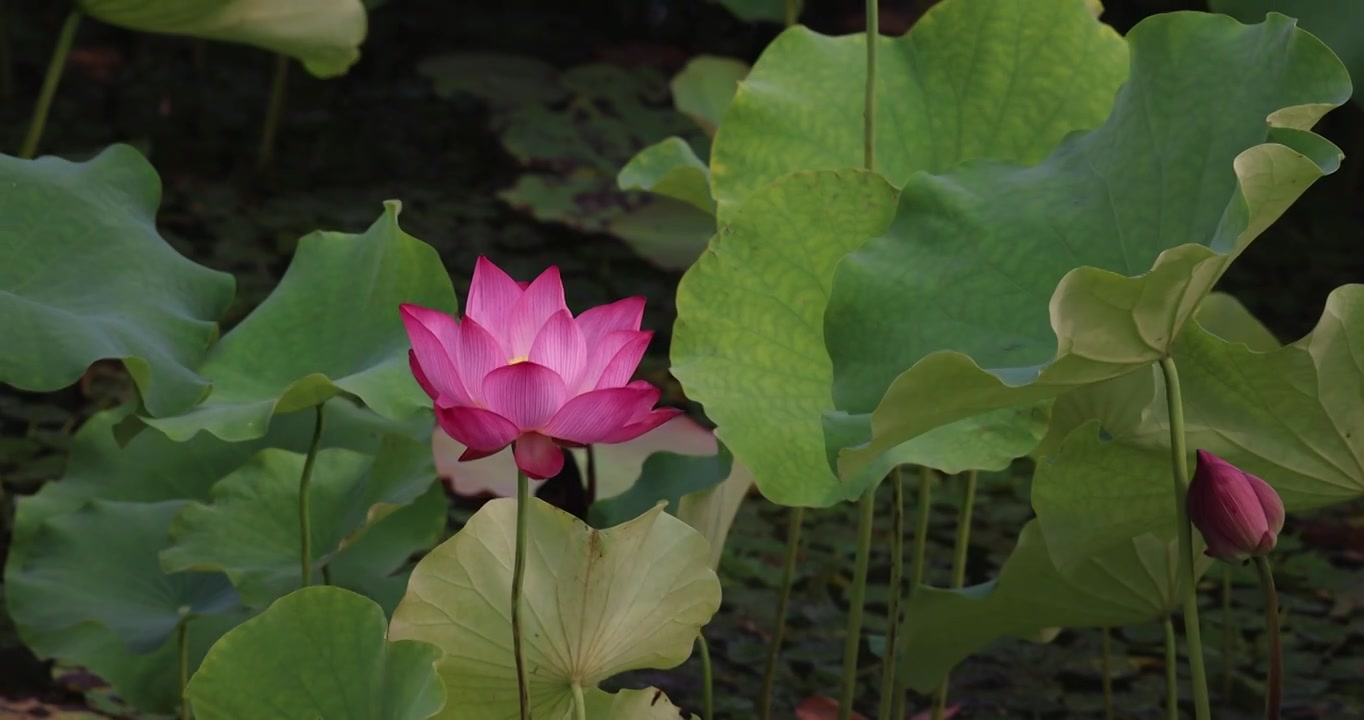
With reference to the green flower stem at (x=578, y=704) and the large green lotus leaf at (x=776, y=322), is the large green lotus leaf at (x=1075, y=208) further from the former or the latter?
the green flower stem at (x=578, y=704)

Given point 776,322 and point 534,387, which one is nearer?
point 534,387

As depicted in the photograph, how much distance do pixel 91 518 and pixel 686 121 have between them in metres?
1.59

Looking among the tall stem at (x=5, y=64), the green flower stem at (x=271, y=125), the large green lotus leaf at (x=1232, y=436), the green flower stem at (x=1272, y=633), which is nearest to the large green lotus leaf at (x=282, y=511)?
the large green lotus leaf at (x=1232, y=436)

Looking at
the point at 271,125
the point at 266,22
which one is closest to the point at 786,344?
the point at 266,22

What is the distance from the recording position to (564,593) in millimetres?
881

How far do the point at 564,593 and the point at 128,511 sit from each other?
0.48 metres

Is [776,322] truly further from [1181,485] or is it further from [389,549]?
[389,549]

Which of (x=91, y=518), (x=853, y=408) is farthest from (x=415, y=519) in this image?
(x=853, y=408)

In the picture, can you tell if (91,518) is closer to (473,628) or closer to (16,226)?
(16,226)

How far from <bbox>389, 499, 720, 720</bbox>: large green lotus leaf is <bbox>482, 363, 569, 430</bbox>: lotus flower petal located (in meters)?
0.13

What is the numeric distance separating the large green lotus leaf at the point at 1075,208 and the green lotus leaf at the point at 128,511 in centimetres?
44

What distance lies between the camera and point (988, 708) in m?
1.39

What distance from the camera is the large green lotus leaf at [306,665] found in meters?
0.85

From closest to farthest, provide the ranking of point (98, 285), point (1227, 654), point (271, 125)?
point (98, 285), point (1227, 654), point (271, 125)
